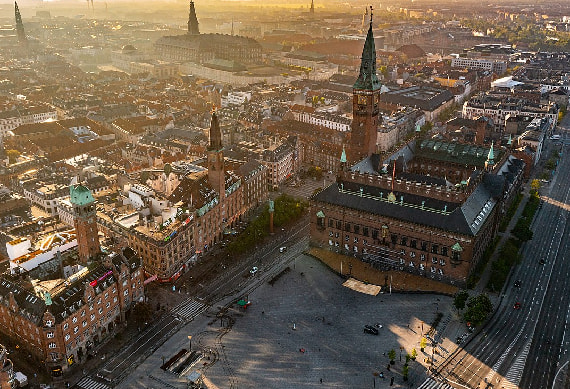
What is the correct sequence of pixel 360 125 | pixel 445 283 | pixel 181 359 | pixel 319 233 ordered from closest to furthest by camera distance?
pixel 181 359, pixel 445 283, pixel 319 233, pixel 360 125

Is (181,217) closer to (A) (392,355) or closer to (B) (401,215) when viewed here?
(B) (401,215)

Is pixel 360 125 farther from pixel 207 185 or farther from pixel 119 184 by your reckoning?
pixel 119 184

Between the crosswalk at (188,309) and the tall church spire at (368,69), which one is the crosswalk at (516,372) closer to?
the crosswalk at (188,309)

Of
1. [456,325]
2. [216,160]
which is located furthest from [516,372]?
[216,160]

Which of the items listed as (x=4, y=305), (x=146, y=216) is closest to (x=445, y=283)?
(x=146, y=216)

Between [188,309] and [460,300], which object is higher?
[460,300]
